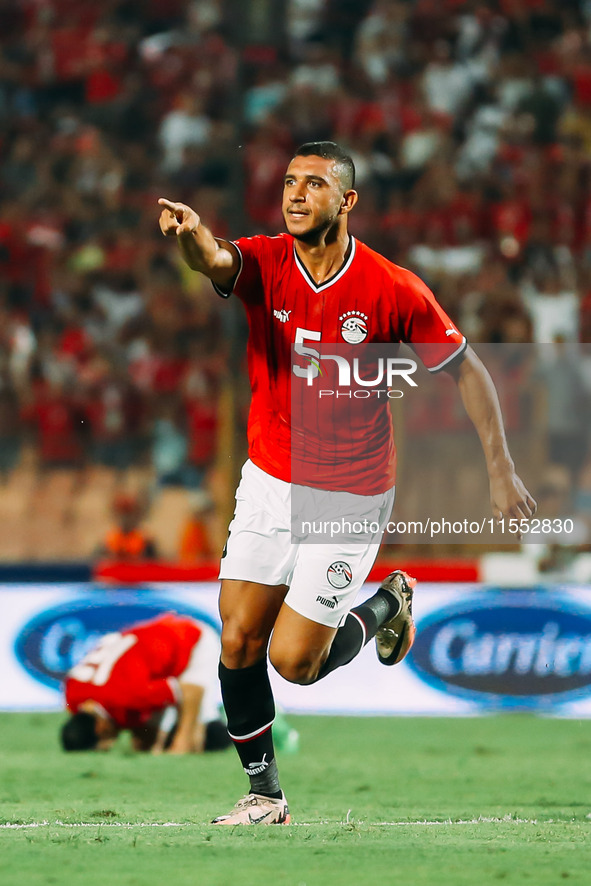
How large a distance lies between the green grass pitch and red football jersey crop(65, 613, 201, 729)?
0.29m

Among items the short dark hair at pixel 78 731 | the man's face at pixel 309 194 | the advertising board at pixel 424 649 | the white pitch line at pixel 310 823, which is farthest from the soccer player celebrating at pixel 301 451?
the advertising board at pixel 424 649

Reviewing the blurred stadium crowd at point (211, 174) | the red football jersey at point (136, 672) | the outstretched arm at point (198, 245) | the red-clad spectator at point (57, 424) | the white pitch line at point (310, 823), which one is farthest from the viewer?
the blurred stadium crowd at point (211, 174)

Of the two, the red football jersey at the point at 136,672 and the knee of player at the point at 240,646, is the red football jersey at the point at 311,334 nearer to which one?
the knee of player at the point at 240,646

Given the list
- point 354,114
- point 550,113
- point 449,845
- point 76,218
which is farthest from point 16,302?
point 449,845

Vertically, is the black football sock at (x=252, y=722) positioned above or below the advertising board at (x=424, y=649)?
above

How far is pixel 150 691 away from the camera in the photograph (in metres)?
7.39

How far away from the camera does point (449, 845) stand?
468cm

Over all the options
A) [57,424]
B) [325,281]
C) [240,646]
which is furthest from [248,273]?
[57,424]

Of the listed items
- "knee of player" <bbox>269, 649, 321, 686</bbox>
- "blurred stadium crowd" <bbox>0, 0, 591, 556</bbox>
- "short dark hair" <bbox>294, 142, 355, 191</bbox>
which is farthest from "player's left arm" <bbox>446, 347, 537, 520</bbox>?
"blurred stadium crowd" <bbox>0, 0, 591, 556</bbox>

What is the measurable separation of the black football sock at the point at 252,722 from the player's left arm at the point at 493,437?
1.14m

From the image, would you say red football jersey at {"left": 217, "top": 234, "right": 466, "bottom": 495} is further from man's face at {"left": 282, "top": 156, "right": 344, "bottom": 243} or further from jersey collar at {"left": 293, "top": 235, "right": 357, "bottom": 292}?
man's face at {"left": 282, "top": 156, "right": 344, "bottom": 243}

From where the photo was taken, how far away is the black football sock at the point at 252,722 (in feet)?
17.4

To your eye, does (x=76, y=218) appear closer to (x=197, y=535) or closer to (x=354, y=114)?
(x=354, y=114)

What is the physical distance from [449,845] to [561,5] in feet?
39.5
